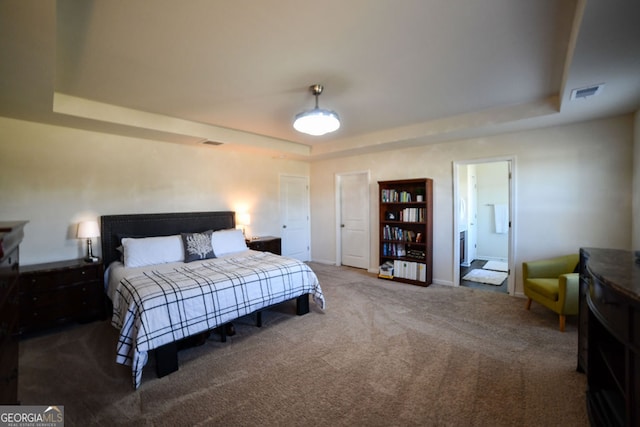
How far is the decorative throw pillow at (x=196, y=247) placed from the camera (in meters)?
3.60

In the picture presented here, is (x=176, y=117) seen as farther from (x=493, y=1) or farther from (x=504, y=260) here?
(x=504, y=260)

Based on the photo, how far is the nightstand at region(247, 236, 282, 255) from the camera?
15.9ft

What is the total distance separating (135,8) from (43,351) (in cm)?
309

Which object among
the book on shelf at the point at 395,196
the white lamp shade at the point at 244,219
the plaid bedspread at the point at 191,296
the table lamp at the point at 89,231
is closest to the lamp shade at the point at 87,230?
the table lamp at the point at 89,231

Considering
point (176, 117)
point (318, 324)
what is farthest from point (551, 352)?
point (176, 117)

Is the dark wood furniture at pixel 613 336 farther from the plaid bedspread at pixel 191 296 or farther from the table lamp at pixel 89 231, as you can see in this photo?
the table lamp at pixel 89 231

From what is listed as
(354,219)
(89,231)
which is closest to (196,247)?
(89,231)

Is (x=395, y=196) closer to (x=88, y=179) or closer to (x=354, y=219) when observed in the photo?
(x=354, y=219)

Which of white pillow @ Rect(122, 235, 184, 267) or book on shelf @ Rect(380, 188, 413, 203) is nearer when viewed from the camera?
white pillow @ Rect(122, 235, 184, 267)

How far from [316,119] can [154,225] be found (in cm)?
300

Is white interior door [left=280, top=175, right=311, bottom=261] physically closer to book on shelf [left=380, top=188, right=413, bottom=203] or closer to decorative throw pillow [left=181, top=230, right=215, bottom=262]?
book on shelf [left=380, top=188, right=413, bottom=203]

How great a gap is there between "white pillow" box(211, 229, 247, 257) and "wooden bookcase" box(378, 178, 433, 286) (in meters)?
2.47

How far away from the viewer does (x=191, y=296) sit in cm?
241

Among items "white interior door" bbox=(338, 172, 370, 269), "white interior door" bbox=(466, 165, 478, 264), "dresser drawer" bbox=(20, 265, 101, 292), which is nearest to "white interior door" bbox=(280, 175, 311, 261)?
"white interior door" bbox=(338, 172, 370, 269)
